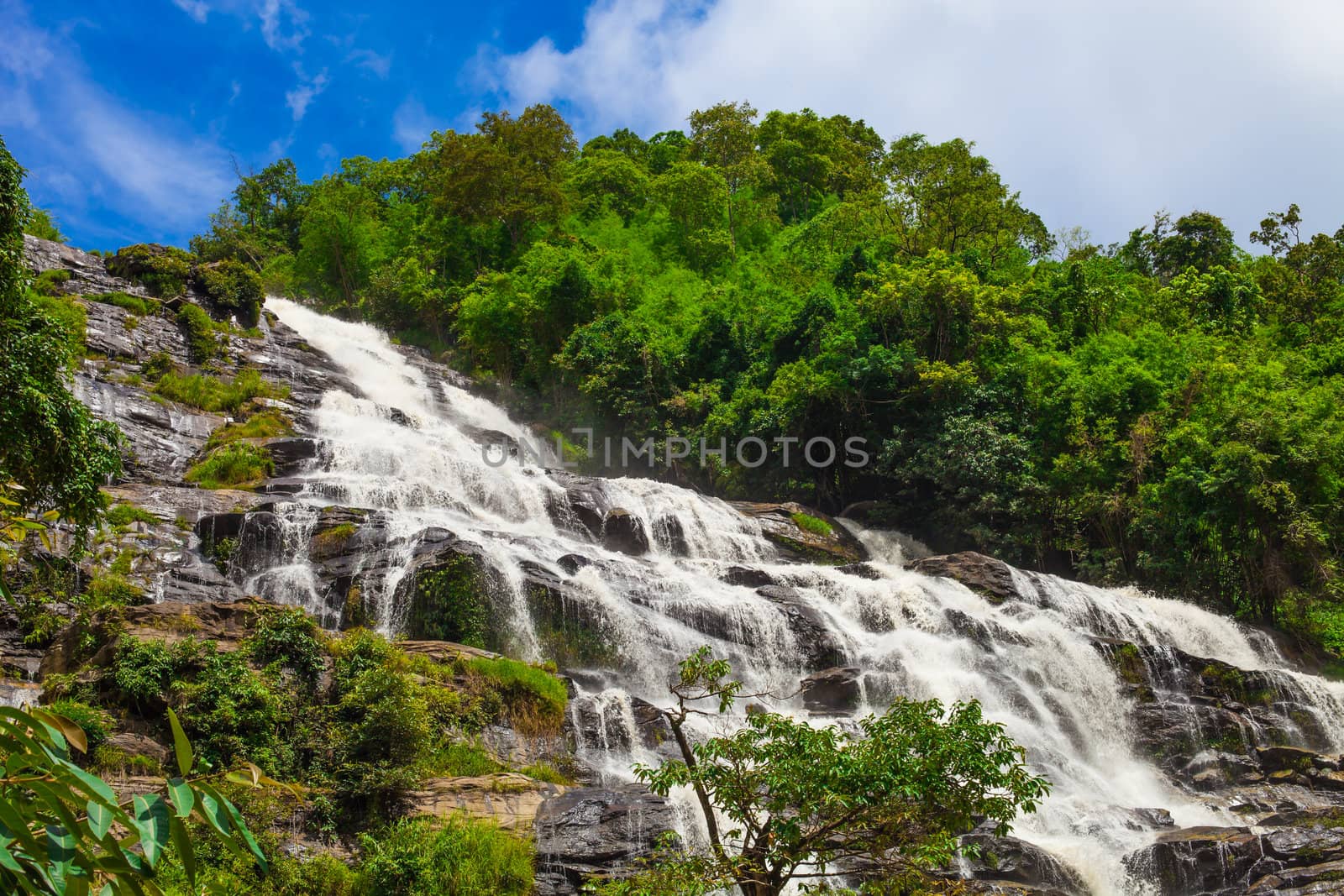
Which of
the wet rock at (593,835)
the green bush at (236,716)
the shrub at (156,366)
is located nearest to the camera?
the wet rock at (593,835)

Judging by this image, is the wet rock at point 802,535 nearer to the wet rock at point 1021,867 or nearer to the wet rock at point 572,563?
the wet rock at point 572,563

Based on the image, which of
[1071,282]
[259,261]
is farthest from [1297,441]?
[259,261]

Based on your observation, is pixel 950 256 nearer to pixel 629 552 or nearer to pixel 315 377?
pixel 629 552

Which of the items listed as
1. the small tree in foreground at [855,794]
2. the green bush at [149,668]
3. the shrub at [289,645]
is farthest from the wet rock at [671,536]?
the small tree in foreground at [855,794]

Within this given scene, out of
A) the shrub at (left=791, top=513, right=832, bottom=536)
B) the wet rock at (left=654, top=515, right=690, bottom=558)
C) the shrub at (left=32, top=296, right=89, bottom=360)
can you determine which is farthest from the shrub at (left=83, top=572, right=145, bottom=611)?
the shrub at (left=791, top=513, right=832, bottom=536)

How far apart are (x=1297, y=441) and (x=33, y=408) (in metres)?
24.4

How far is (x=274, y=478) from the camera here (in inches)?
896

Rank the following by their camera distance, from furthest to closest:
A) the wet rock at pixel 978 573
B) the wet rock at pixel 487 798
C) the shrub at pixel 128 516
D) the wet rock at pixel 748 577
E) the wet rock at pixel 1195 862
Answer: the wet rock at pixel 978 573
the wet rock at pixel 748 577
the shrub at pixel 128 516
the wet rock at pixel 1195 862
the wet rock at pixel 487 798

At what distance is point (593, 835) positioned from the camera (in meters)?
11.6

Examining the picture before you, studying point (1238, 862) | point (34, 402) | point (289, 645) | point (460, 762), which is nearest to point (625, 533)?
point (289, 645)

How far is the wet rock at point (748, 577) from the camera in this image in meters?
20.7

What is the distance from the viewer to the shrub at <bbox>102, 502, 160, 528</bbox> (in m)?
18.4

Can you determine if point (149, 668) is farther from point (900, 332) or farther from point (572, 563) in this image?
point (900, 332)

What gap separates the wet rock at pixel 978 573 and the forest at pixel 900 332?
4.14 metres
